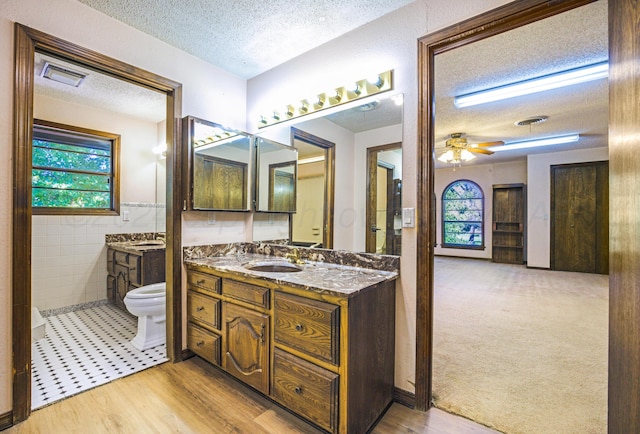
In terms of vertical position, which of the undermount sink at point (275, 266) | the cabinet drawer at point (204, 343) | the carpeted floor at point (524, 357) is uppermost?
the undermount sink at point (275, 266)

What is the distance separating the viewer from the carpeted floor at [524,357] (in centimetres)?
167

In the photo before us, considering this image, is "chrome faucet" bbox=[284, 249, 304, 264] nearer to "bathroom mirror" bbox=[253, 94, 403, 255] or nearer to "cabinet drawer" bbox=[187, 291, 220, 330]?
"bathroom mirror" bbox=[253, 94, 403, 255]

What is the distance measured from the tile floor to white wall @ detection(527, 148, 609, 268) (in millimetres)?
7218

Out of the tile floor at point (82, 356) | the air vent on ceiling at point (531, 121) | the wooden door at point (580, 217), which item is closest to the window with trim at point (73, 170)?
the tile floor at point (82, 356)

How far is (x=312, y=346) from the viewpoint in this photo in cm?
146

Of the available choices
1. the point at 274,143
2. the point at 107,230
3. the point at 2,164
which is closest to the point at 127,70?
the point at 2,164

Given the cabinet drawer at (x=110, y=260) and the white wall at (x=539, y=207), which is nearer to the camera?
the cabinet drawer at (x=110, y=260)

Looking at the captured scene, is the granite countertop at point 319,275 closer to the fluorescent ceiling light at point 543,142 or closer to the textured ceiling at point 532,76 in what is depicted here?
the textured ceiling at point 532,76

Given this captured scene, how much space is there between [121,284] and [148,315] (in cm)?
118

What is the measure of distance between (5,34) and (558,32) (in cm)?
362

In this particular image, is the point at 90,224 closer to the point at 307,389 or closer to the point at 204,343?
the point at 204,343

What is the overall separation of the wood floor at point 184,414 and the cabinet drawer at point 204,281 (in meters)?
0.64

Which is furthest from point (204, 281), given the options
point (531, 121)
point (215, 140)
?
point (531, 121)

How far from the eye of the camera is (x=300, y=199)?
250 cm
